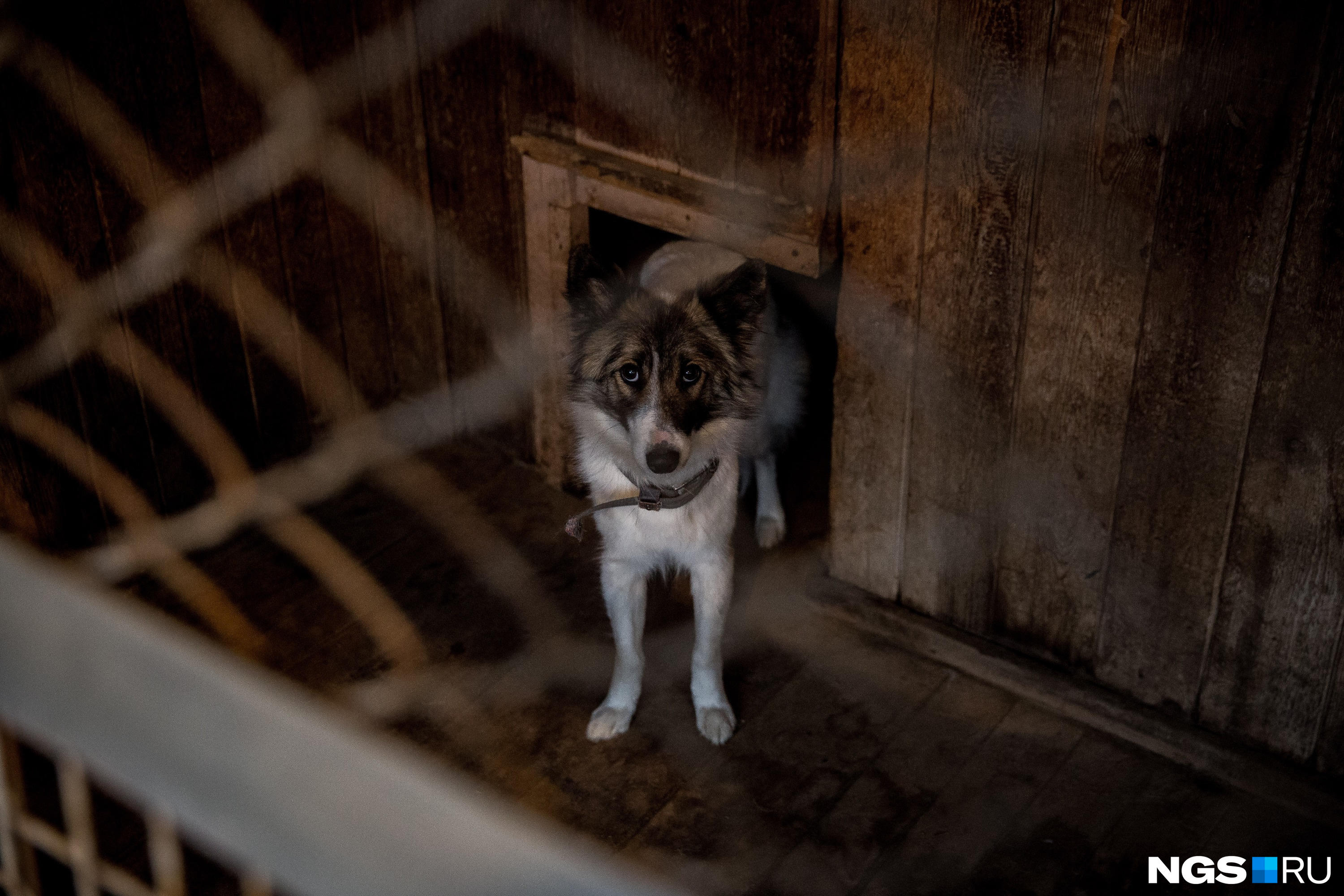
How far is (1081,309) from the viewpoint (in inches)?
110

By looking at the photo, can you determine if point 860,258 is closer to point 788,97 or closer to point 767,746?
point 788,97

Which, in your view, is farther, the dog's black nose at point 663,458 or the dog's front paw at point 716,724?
the dog's front paw at point 716,724

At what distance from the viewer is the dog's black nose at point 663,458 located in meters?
2.80

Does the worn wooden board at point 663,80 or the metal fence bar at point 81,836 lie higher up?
the worn wooden board at point 663,80

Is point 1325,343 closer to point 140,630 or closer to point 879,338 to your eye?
point 879,338

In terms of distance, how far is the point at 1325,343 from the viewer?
2.47 m

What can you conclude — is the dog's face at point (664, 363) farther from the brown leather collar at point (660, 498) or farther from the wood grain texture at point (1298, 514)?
the wood grain texture at point (1298, 514)

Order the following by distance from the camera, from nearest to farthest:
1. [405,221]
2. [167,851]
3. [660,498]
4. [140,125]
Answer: [167,851]
[660,498]
[140,125]
[405,221]

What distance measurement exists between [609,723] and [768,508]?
105 cm

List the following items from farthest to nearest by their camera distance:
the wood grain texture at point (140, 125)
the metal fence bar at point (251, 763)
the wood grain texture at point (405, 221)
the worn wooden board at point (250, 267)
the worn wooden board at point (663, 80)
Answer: the wood grain texture at point (405, 221) → the worn wooden board at point (250, 267) → the wood grain texture at point (140, 125) → the worn wooden board at point (663, 80) → the metal fence bar at point (251, 763)

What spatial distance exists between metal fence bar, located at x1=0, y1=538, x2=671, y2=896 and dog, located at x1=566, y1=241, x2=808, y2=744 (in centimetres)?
199

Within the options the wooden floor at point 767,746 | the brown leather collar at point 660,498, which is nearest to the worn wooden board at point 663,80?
the brown leather collar at point 660,498

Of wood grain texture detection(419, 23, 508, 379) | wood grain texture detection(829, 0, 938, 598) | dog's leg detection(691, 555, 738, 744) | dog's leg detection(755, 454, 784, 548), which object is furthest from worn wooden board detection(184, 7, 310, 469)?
wood grain texture detection(829, 0, 938, 598)

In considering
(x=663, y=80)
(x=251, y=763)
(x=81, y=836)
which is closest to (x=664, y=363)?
(x=663, y=80)
